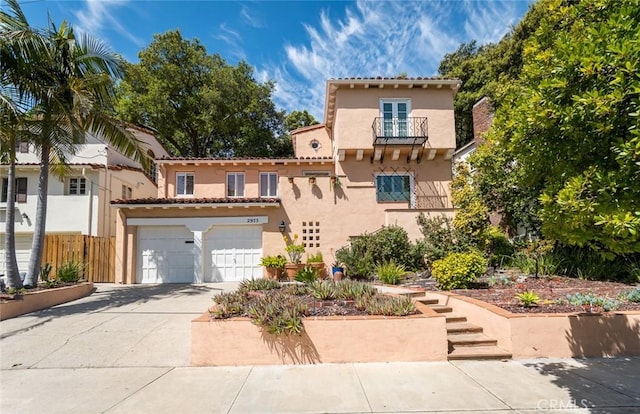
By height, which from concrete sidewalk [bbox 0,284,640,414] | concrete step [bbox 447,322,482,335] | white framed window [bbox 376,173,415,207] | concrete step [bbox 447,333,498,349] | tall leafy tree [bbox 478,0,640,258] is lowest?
concrete sidewalk [bbox 0,284,640,414]

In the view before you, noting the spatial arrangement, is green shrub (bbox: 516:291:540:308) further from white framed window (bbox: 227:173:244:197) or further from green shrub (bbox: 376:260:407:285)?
white framed window (bbox: 227:173:244:197)

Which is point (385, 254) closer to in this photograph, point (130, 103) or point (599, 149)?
point (599, 149)

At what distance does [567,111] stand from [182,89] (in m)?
28.2

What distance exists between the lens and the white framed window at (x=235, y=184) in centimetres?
1703

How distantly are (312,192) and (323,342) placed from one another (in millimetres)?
9412

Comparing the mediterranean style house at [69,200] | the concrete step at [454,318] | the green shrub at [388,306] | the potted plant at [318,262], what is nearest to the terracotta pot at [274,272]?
the potted plant at [318,262]

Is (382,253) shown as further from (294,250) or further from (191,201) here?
(191,201)

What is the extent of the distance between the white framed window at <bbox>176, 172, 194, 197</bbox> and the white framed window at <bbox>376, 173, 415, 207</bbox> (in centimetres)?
947

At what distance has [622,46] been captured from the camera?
301cm

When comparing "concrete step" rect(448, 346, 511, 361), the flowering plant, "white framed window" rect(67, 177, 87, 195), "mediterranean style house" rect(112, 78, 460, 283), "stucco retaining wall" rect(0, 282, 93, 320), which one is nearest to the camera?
"concrete step" rect(448, 346, 511, 361)

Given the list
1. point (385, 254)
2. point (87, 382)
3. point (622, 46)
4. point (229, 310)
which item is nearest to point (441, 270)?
point (385, 254)

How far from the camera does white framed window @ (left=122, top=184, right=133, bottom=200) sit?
18.8 metres

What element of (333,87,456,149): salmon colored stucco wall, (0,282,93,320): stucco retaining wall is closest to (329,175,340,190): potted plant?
(333,87,456,149): salmon colored stucco wall

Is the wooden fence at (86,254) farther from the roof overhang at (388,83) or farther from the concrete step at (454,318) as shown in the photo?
the concrete step at (454,318)
